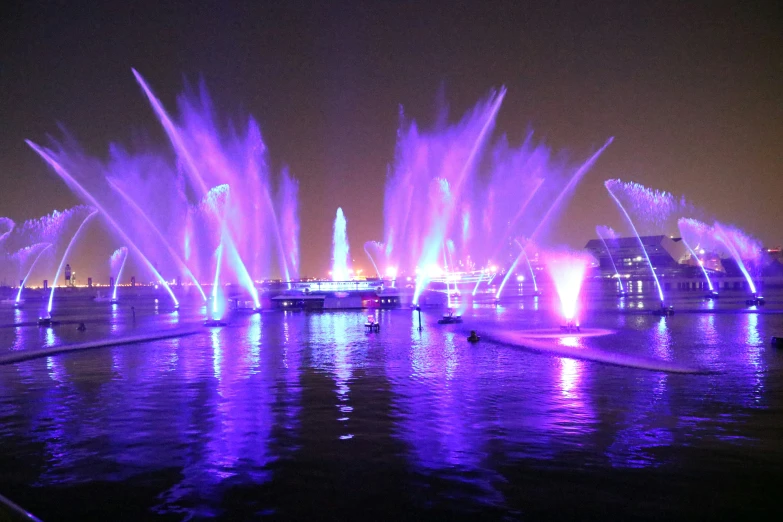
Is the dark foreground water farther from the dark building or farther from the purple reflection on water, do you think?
the dark building

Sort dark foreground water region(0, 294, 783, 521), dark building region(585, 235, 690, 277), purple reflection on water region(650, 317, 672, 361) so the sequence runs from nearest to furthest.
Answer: dark foreground water region(0, 294, 783, 521) → purple reflection on water region(650, 317, 672, 361) → dark building region(585, 235, 690, 277)

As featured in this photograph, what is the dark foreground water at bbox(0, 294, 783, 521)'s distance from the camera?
908 centimetres

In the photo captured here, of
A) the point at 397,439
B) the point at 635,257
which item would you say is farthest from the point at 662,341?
the point at 635,257

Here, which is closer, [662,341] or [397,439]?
[397,439]

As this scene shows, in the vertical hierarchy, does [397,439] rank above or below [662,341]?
below

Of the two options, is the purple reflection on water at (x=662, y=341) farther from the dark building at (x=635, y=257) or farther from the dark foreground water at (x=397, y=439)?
the dark building at (x=635, y=257)

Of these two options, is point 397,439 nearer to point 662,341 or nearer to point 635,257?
point 662,341

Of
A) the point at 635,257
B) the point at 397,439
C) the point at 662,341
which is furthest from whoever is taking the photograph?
the point at 635,257

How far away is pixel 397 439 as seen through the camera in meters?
12.5

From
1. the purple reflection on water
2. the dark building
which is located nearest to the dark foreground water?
the purple reflection on water

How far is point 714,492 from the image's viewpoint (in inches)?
365

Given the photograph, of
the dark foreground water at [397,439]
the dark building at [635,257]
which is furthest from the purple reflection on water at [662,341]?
the dark building at [635,257]

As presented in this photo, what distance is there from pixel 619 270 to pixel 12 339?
17982 centimetres

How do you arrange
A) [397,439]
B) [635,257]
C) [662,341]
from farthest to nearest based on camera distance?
[635,257]
[662,341]
[397,439]
